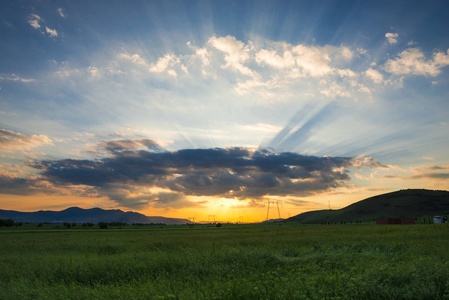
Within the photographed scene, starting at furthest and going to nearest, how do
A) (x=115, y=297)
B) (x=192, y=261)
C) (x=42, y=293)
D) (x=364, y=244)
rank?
(x=364, y=244), (x=192, y=261), (x=42, y=293), (x=115, y=297)

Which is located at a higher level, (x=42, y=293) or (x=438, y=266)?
(x=438, y=266)

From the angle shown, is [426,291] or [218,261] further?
[218,261]

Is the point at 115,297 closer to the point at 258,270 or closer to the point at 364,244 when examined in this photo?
the point at 258,270

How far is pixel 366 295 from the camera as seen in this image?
11031 millimetres

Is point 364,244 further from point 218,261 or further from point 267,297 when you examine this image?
point 267,297

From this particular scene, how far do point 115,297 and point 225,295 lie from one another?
4855mm

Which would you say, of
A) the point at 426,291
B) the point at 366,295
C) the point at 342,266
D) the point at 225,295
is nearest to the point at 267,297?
the point at 225,295

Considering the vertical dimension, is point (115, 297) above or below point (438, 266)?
below

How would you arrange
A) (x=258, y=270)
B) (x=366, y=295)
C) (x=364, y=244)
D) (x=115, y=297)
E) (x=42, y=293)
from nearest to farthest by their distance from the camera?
(x=366, y=295) → (x=115, y=297) → (x=42, y=293) → (x=258, y=270) → (x=364, y=244)

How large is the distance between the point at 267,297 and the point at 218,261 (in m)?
9.00

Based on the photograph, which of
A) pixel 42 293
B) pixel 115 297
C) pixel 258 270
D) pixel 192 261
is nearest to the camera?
pixel 115 297

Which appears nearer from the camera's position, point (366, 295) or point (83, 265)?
point (366, 295)

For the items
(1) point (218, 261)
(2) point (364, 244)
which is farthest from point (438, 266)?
(2) point (364, 244)

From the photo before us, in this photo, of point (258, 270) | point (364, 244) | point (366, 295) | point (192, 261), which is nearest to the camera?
point (366, 295)
